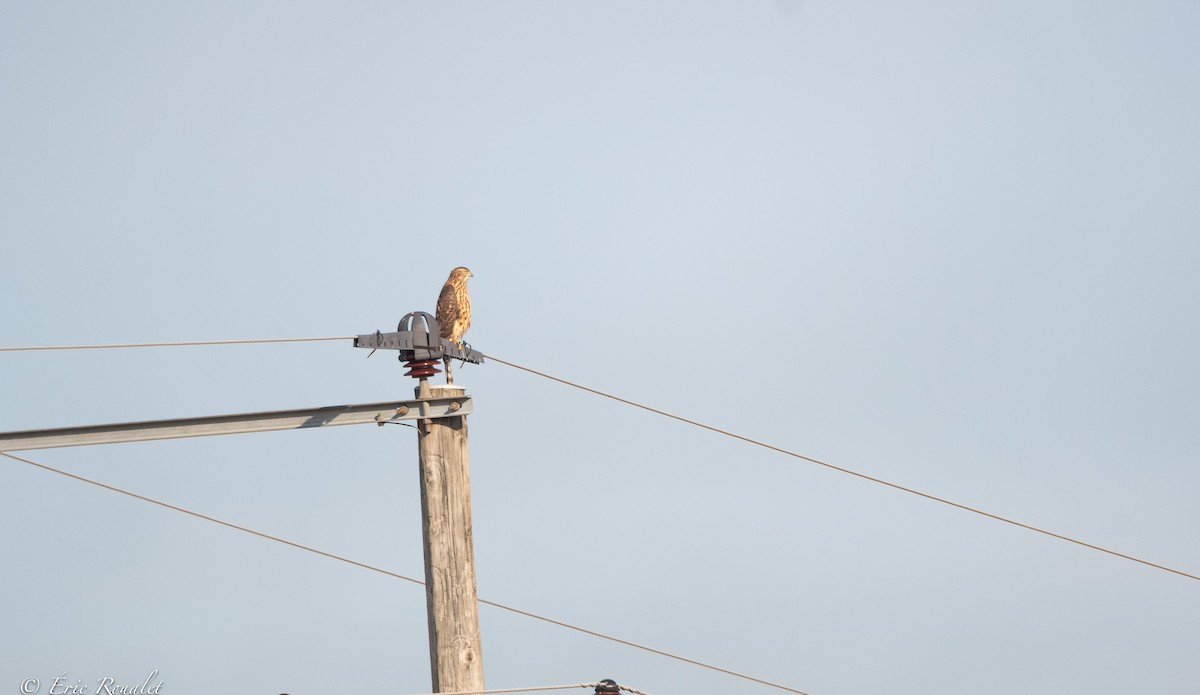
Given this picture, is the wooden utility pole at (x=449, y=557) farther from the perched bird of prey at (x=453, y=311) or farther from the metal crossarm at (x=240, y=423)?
the perched bird of prey at (x=453, y=311)

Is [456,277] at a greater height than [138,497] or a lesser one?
greater

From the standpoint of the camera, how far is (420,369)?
313 inches

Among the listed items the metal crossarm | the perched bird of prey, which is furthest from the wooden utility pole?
the perched bird of prey

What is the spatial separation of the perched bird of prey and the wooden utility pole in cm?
115

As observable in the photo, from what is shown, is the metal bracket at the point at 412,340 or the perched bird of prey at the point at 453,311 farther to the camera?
the perched bird of prey at the point at 453,311

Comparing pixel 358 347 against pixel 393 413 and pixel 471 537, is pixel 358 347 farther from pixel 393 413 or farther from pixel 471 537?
pixel 471 537

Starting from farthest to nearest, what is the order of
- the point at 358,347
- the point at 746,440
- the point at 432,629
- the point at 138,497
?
1. the point at 746,440
2. the point at 138,497
3. the point at 358,347
4. the point at 432,629

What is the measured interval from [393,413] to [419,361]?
17.0 inches

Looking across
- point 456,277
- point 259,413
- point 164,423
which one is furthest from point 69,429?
point 456,277

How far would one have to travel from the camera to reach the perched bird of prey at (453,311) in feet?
28.8

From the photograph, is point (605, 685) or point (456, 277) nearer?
point (605, 685)

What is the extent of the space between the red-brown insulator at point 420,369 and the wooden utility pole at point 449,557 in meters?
0.31

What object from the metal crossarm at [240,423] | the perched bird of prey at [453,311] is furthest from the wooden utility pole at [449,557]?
the perched bird of prey at [453,311]

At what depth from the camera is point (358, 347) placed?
7.95 meters
